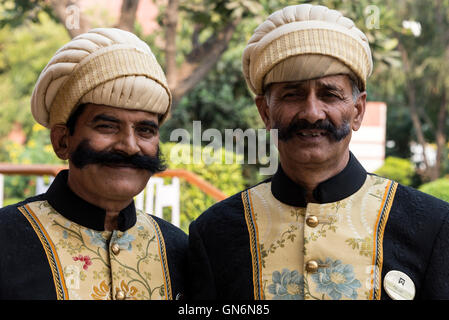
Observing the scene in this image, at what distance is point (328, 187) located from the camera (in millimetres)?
2498

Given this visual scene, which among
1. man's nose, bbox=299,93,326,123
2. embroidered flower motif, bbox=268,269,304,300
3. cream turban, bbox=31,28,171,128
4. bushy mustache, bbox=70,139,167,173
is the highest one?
cream turban, bbox=31,28,171,128

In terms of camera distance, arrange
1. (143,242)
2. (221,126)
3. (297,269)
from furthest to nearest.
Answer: (221,126) < (143,242) < (297,269)

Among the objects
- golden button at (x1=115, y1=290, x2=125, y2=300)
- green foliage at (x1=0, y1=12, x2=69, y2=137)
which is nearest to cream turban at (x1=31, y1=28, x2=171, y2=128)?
golden button at (x1=115, y1=290, x2=125, y2=300)

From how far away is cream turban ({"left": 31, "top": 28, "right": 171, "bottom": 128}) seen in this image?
8.44 ft

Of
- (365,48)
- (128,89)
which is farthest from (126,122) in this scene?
(365,48)

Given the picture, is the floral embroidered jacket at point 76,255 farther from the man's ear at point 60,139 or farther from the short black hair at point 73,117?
the short black hair at point 73,117

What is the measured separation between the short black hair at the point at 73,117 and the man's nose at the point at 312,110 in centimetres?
100

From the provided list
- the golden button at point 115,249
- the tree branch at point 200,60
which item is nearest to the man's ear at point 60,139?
the golden button at point 115,249

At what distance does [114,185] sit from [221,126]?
10.6 metres

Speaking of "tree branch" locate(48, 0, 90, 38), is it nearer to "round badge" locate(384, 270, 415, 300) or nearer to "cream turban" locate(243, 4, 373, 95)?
"cream turban" locate(243, 4, 373, 95)

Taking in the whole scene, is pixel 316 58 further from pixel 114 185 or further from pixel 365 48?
pixel 114 185

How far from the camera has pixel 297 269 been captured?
2414 mm

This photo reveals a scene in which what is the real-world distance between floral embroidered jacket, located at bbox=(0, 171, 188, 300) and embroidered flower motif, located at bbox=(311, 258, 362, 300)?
746 mm

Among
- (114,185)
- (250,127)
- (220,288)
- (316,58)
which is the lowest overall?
(250,127)
